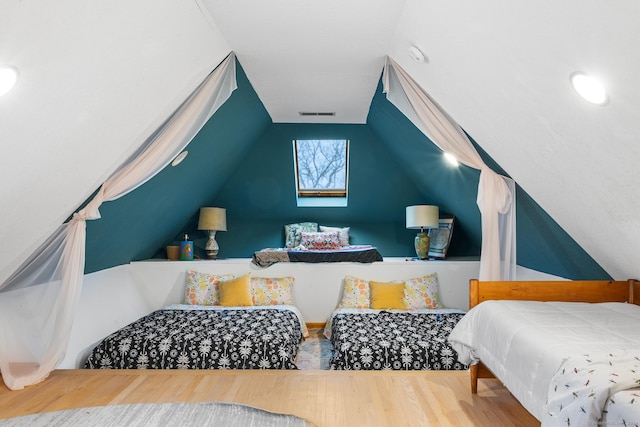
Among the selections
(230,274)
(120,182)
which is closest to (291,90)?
(120,182)

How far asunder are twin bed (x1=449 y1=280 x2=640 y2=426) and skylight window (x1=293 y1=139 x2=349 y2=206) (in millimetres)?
3294

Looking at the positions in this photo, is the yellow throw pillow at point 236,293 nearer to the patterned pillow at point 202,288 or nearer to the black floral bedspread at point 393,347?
the patterned pillow at point 202,288

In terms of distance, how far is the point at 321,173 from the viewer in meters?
5.38

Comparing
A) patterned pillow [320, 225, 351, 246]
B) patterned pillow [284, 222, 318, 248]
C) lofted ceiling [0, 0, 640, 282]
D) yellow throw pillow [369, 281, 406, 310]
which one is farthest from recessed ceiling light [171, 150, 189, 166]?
patterned pillow [320, 225, 351, 246]

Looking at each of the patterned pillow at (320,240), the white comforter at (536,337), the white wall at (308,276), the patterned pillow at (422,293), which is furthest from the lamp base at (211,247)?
the white comforter at (536,337)

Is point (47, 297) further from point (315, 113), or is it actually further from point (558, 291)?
point (558, 291)

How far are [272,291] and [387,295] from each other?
48.8 inches

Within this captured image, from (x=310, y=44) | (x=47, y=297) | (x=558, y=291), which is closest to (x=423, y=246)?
(x=558, y=291)

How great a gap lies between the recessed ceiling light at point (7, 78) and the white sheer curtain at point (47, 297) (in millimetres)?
1011

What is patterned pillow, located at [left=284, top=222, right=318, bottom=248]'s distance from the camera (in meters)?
5.30

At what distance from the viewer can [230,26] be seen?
232cm

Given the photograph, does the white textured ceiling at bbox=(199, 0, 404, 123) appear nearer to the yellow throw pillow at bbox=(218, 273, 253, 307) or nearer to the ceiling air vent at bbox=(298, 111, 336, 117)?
the ceiling air vent at bbox=(298, 111, 336, 117)

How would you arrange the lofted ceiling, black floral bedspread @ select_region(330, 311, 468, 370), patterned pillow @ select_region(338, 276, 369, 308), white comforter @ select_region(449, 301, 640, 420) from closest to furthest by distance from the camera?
the lofted ceiling, white comforter @ select_region(449, 301, 640, 420), black floral bedspread @ select_region(330, 311, 468, 370), patterned pillow @ select_region(338, 276, 369, 308)

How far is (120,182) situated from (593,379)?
2.61 metres
